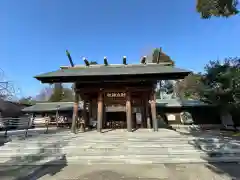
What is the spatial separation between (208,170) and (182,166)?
27.5 inches

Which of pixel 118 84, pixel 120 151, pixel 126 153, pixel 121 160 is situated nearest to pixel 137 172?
pixel 121 160

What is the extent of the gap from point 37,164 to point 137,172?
343 centimetres

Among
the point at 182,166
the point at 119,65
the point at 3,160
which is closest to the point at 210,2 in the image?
the point at 119,65

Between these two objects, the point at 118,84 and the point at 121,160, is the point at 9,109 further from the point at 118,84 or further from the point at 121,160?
the point at 121,160

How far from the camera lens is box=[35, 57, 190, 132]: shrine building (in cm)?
846

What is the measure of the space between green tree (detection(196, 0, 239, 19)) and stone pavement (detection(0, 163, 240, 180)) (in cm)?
628

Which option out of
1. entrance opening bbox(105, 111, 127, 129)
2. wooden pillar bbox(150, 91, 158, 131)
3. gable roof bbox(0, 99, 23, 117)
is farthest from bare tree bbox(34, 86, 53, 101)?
wooden pillar bbox(150, 91, 158, 131)

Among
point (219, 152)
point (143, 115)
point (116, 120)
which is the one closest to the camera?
point (219, 152)

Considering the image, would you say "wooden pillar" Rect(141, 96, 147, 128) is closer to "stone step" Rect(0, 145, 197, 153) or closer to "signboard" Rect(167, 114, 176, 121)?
"stone step" Rect(0, 145, 197, 153)

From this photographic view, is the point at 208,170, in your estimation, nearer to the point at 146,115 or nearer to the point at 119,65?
the point at 146,115

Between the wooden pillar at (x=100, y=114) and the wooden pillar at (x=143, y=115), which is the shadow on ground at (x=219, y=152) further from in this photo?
the wooden pillar at (x=143, y=115)

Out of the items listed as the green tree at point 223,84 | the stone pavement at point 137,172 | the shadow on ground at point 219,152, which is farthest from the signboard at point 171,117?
the stone pavement at point 137,172

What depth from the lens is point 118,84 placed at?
9508 mm

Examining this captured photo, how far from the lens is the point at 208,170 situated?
4281 mm
